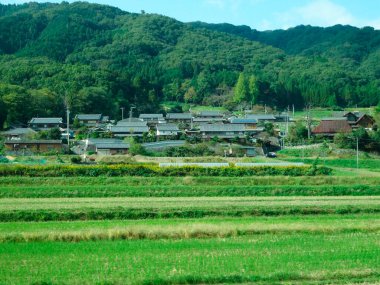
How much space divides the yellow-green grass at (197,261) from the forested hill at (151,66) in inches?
1761

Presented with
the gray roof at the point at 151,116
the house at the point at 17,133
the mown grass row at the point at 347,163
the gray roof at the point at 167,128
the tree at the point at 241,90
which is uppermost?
the tree at the point at 241,90

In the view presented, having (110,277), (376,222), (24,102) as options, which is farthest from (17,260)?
(24,102)

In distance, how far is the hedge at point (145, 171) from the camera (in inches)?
1072

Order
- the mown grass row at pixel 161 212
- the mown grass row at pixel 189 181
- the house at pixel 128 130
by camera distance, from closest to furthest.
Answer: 1. the mown grass row at pixel 161 212
2. the mown grass row at pixel 189 181
3. the house at pixel 128 130

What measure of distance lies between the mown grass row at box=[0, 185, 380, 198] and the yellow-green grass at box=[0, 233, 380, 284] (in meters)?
9.97

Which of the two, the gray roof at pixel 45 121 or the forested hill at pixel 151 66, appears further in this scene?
the forested hill at pixel 151 66

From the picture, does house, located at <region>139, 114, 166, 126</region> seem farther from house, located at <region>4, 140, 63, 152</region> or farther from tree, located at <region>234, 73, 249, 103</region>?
house, located at <region>4, 140, 63, 152</region>

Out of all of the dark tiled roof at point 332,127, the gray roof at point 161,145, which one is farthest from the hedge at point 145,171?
the dark tiled roof at point 332,127

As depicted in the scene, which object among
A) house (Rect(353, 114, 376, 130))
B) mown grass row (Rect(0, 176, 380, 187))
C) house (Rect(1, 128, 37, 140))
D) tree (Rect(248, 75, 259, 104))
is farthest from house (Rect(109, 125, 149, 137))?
mown grass row (Rect(0, 176, 380, 187))

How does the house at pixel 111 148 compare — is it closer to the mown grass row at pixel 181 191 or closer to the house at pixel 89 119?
the mown grass row at pixel 181 191

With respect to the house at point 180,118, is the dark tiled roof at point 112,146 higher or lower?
lower

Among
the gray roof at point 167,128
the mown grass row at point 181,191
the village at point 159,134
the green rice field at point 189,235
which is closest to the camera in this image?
the green rice field at point 189,235

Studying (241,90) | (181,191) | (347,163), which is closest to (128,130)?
(347,163)

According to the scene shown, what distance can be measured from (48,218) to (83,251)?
209 inches
